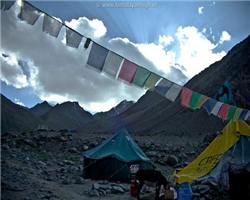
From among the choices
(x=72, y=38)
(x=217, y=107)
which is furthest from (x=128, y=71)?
(x=217, y=107)

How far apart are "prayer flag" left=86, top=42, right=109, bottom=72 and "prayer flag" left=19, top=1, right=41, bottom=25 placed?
5.95 ft

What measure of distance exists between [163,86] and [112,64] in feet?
7.06

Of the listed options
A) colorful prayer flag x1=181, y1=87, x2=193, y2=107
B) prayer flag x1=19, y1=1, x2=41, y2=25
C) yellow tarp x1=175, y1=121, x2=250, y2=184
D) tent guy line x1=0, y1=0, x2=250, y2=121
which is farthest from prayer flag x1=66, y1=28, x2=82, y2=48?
yellow tarp x1=175, y1=121, x2=250, y2=184

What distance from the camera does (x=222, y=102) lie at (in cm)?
1040

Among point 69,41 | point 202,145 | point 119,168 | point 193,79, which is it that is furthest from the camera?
point 193,79

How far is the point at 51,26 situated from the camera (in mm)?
6582

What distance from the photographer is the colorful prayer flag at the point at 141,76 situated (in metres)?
7.68

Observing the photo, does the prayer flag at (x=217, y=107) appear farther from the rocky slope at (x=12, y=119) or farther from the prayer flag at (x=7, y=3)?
the rocky slope at (x=12, y=119)

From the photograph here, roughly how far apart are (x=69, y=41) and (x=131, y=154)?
23.1 ft

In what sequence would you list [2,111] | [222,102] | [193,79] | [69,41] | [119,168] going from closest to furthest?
[69,41] → [222,102] → [119,168] → [193,79] → [2,111]

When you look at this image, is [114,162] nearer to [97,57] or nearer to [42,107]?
[97,57]

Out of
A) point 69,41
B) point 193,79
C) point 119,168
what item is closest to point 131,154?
point 119,168

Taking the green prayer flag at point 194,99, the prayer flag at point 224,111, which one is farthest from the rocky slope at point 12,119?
the green prayer flag at point 194,99

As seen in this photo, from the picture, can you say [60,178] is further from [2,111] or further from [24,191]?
[2,111]
